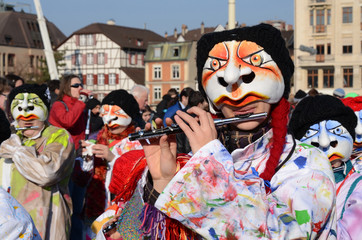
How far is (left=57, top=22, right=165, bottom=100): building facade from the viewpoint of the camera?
51.0 metres

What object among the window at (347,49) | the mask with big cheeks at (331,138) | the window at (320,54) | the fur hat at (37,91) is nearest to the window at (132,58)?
the window at (320,54)

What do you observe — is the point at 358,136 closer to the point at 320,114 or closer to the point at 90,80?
the point at 320,114

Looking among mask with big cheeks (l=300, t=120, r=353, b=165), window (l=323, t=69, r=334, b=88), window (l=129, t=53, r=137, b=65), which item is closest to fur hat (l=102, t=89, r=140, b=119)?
mask with big cheeks (l=300, t=120, r=353, b=165)

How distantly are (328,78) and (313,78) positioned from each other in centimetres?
112

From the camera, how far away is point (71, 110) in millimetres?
6785

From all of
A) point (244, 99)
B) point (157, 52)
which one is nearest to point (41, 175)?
point (244, 99)

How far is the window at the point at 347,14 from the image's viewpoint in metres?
42.1

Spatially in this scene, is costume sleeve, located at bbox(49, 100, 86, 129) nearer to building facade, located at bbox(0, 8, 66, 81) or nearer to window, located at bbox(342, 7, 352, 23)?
window, located at bbox(342, 7, 352, 23)

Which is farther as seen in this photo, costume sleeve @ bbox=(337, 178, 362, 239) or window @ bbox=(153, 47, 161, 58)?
window @ bbox=(153, 47, 161, 58)

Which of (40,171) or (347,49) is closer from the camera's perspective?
A: (40,171)

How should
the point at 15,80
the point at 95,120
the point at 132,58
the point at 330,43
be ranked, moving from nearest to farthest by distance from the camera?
the point at 95,120 → the point at 15,80 → the point at 330,43 → the point at 132,58

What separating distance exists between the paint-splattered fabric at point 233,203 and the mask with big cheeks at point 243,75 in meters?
0.36

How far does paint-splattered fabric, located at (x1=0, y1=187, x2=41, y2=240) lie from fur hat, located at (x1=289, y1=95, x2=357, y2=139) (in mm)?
1668

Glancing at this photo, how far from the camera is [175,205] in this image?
1.99m
